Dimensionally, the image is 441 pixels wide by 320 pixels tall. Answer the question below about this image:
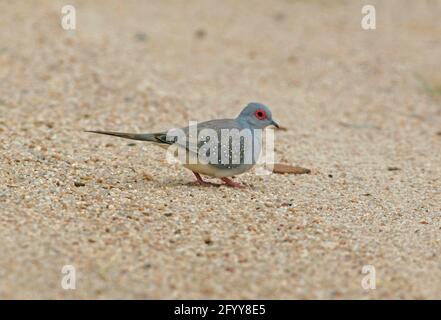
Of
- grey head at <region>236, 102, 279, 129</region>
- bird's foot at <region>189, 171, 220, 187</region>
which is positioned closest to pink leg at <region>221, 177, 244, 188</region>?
bird's foot at <region>189, 171, 220, 187</region>

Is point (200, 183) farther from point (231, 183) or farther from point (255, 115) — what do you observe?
point (255, 115)

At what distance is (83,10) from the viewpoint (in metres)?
12.9

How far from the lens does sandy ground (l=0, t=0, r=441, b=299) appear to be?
427 cm

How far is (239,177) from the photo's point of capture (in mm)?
6508

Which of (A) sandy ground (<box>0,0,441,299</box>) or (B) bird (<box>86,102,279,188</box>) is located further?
(B) bird (<box>86,102,279,188</box>)

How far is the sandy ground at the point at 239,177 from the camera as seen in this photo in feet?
14.0

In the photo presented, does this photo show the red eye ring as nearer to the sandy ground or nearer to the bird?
the bird

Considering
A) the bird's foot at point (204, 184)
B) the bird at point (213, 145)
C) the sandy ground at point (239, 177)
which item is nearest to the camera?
the sandy ground at point (239, 177)

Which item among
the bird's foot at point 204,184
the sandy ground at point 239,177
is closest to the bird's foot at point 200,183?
the bird's foot at point 204,184

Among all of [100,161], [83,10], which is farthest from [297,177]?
[83,10]

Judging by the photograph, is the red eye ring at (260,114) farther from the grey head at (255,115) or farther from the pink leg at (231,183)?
the pink leg at (231,183)

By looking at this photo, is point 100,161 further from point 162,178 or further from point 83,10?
point 83,10
